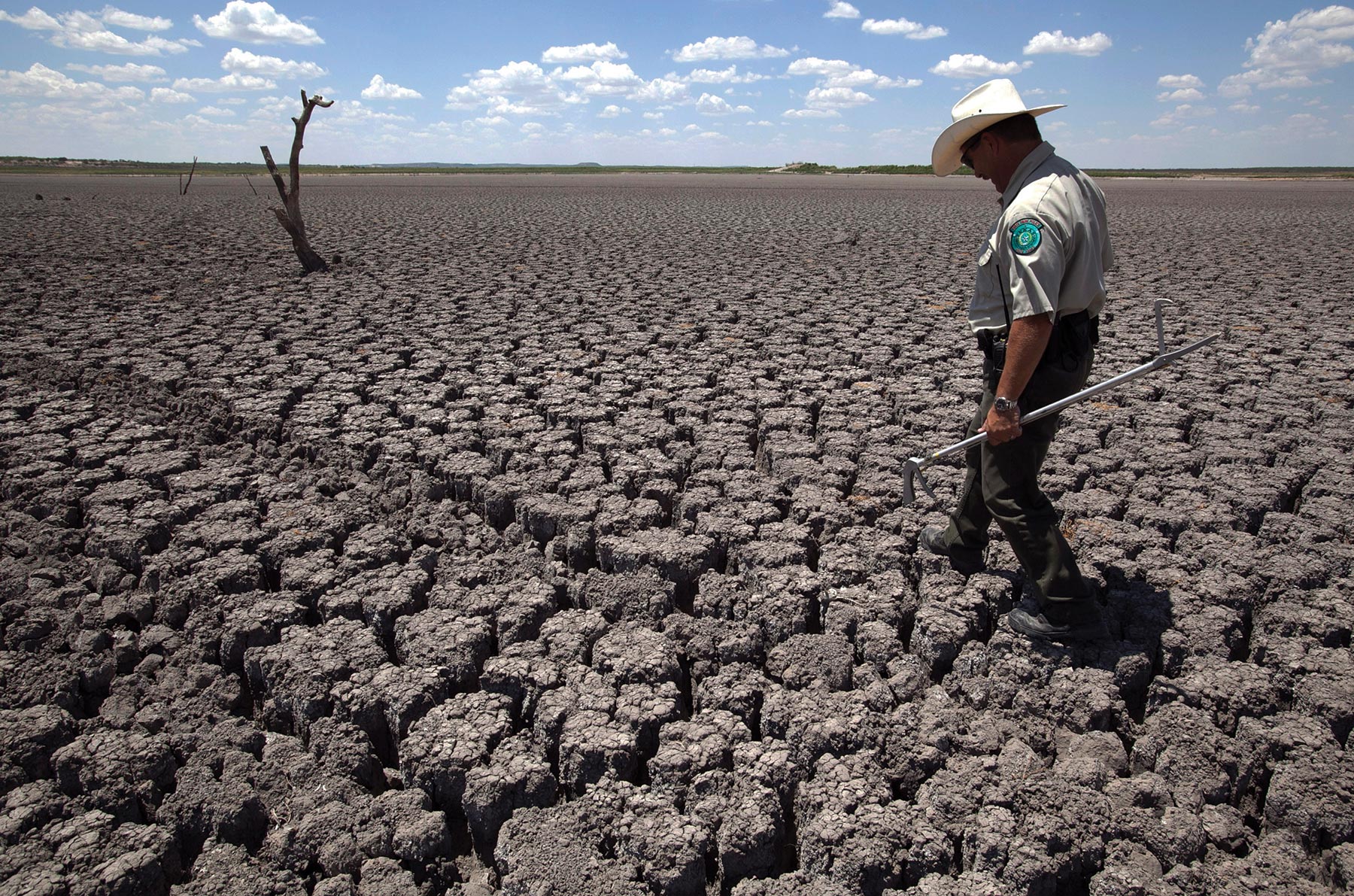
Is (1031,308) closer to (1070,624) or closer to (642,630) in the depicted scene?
(1070,624)

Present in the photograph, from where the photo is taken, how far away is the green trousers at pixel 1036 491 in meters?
2.54

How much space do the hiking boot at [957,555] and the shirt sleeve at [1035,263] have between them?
1.12m

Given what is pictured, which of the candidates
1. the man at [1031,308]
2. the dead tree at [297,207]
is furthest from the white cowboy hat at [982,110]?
the dead tree at [297,207]

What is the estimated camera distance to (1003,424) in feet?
8.18

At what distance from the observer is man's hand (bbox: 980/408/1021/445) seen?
2.48 meters

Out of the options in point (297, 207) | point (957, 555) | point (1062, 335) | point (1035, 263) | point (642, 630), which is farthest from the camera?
point (297, 207)

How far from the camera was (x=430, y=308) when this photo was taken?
25.8 feet

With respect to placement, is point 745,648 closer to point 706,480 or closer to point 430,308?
point 706,480

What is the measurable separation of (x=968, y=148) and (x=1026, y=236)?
46cm

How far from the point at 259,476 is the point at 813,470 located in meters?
2.76

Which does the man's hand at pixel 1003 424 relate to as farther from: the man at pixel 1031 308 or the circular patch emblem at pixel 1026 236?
the circular patch emblem at pixel 1026 236

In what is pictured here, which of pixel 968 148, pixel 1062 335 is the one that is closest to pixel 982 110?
pixel 968 148

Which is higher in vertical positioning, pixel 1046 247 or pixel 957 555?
pixel 1046 247

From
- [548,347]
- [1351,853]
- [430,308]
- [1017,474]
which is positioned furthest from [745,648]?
[430,308]
